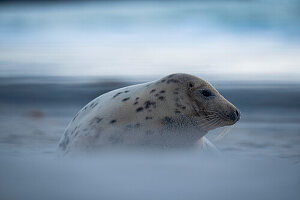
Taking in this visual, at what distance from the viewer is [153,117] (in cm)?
369

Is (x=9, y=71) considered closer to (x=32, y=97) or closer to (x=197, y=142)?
(x=32, y=97)

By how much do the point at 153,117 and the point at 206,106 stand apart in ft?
1.30

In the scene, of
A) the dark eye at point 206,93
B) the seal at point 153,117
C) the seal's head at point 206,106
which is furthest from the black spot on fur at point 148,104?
the dark eye at point 206,93

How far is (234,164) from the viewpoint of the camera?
271 centimetres

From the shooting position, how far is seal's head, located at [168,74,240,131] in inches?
151

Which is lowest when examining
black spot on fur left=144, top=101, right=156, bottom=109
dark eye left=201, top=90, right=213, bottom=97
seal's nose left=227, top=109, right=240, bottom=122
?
seal's nose left=227, top=109, right=240, bottom=122

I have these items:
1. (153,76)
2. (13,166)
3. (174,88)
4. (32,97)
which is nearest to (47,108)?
(32,97)

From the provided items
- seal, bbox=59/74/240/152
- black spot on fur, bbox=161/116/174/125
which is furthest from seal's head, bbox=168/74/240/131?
black spot on fur, bbox=161/116/174/125

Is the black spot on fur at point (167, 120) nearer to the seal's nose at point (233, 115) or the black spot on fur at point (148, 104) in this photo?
the black spot on fur at point (148, 104)

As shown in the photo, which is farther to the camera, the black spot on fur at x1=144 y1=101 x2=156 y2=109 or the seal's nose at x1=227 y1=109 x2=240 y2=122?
the seal's nose at x1=227 y1=109 x2=240 y2=122

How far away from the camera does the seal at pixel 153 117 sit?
3607 mm

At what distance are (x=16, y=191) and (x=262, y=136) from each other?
3.59m

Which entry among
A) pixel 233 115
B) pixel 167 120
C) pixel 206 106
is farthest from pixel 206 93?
pixel 167 120

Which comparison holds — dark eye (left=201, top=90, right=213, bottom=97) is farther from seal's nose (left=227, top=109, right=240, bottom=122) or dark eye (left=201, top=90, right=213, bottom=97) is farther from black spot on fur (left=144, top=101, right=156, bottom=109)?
black spot on fur (left=144, top=101, right=156, bottom=109)
